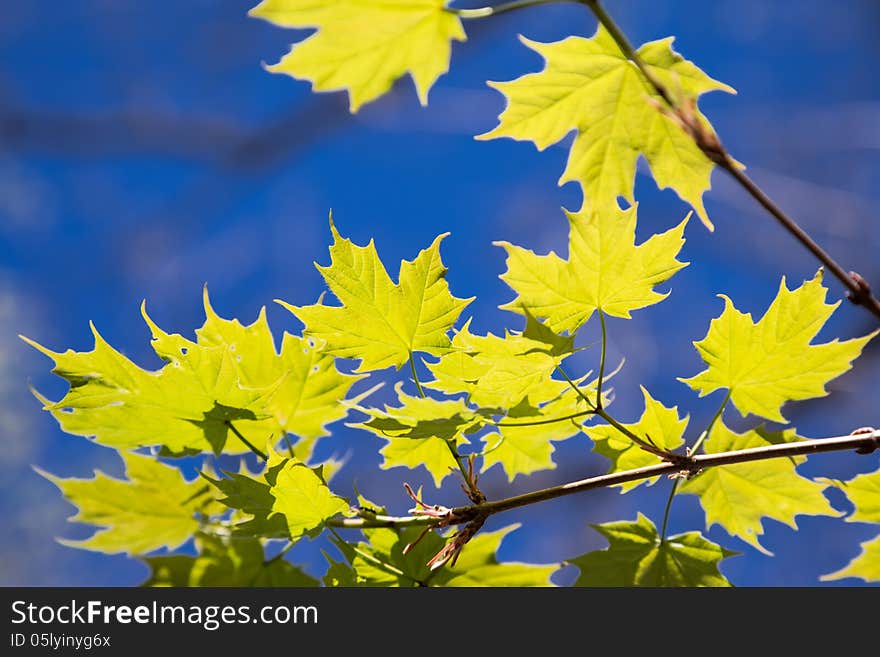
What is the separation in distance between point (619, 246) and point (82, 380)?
20.8 inches

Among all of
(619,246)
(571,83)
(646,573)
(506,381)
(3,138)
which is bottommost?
(646,573)

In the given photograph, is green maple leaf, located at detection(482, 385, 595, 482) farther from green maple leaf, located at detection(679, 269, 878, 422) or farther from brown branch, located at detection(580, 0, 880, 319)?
brown branch, located at detection(580, 0, 880, 319)

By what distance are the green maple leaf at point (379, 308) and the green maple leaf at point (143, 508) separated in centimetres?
31

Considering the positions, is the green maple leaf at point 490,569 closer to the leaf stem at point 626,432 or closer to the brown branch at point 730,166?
the leaf stem at point 626,432

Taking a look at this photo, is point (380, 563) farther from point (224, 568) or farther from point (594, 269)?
point (594, 269)

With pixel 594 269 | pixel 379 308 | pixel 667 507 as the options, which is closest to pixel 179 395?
pixel 379 308

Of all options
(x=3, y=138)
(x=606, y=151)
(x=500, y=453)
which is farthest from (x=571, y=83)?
(x=3, y=138)

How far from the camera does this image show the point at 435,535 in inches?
34.3

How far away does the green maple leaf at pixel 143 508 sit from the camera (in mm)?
998

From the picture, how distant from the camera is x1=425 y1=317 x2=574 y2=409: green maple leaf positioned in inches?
28.9

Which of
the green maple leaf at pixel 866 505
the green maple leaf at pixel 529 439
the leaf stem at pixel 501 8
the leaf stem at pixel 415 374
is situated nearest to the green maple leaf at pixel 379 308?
the leaf stem at pixel 415 374

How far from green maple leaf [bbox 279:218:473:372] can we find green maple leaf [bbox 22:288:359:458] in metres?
0.04

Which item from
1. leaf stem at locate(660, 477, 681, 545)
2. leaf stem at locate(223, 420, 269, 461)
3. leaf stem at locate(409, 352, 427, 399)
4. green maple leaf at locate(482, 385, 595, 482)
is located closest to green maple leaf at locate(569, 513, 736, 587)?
leaf stem at locate(660, 477, 681, 545)

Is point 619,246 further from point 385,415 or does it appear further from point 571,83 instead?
point 385,415
